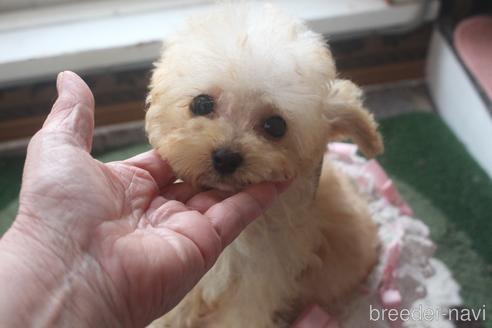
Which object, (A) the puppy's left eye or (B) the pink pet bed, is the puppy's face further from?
(B) the pink pet bed

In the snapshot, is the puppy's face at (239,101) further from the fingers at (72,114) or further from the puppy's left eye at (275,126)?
the fingers at (72,114)

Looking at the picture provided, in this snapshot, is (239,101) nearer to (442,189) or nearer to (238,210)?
(238,210)

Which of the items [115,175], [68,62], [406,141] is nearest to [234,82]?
[115,175]

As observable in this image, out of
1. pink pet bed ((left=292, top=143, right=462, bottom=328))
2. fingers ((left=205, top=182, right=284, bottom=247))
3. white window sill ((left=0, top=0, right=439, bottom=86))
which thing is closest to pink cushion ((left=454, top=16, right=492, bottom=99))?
white window sill ((left=0, top=0, right=439, bottom=86))

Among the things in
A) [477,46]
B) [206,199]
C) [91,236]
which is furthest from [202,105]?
[477,46]

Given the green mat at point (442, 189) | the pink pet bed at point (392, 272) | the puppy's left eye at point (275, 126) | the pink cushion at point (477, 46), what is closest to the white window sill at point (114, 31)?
the pink cushion at point (477, 46)
